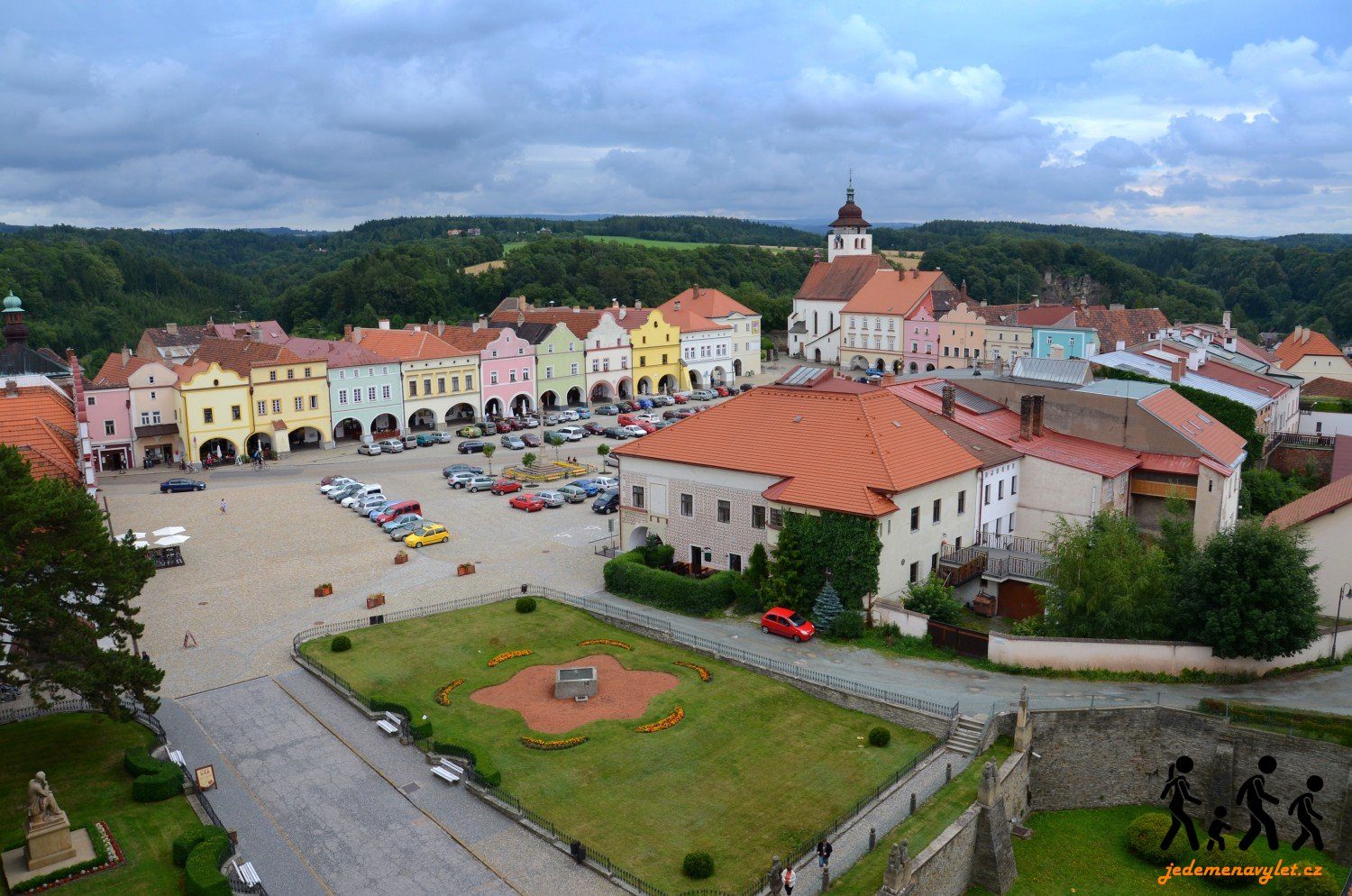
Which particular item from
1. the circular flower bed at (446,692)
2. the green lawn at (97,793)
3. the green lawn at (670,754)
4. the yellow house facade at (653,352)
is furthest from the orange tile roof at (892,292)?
the green lawn at (97,793)

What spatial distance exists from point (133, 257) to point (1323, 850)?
145126 millimetres

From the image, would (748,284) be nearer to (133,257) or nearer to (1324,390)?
(1324,390)

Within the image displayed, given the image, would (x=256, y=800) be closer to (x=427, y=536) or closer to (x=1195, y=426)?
(x=427, y=536)

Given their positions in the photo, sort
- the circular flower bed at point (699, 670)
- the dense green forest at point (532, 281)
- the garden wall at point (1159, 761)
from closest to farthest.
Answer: the garden wall at point (1159, 761) → the circular flower bed at point (699, 670) → the dense green forest at point (532, 281)

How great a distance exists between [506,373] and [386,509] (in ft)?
90.1

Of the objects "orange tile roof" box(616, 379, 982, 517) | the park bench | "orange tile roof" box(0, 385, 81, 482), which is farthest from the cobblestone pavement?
"orange tile roof" box(616, 379, 982, 517)

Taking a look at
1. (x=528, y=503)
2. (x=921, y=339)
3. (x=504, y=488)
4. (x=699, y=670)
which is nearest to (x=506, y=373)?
(x=504, y=488)

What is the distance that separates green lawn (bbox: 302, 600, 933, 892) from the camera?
20953 mm

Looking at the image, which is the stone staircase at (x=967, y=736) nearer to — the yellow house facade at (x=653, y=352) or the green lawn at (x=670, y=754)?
the green lawn at (x=670, y=754)

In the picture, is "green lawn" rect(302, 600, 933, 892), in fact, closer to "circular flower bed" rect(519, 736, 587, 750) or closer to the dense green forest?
"circular flower bed" rect(519, 736, 587, 750)

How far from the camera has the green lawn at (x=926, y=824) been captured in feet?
62.4

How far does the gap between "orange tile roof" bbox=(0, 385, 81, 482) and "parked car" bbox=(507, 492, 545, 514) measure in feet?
63.0

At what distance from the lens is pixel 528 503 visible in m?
48.0

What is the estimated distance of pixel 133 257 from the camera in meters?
132
